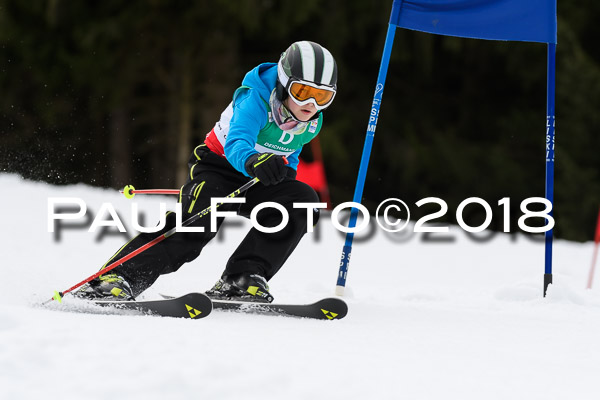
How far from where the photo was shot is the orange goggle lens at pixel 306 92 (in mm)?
3844

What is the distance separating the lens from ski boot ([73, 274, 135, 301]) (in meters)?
3.76

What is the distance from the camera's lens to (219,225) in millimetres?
4082

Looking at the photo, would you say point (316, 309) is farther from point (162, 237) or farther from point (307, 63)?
point (307, 63)

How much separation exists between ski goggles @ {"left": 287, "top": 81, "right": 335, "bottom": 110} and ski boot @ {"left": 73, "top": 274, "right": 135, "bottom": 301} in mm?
1202

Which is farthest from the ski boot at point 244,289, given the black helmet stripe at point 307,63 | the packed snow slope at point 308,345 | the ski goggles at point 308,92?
the black helmet stripe at point 307,63

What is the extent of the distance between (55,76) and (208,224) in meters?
11.0

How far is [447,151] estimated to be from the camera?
15.6 metres

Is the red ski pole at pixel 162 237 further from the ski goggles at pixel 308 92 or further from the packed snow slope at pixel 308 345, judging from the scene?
the ski goggles at pixel 308 92

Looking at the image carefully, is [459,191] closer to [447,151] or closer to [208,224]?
[447,151]

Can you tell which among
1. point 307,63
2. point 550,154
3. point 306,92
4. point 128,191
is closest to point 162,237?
point 128,191

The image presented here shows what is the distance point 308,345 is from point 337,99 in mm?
13228

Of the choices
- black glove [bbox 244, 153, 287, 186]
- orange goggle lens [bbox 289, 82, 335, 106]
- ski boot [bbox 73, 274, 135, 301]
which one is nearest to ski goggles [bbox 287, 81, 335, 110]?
orange goggle lens [bbox 289, 82, 335, 106]

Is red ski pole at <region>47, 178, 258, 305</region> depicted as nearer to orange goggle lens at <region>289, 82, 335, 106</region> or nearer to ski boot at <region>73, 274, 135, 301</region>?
ski boot at <region>73, 274, 135, 301</region>

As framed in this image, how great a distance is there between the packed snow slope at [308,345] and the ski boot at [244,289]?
262mm
